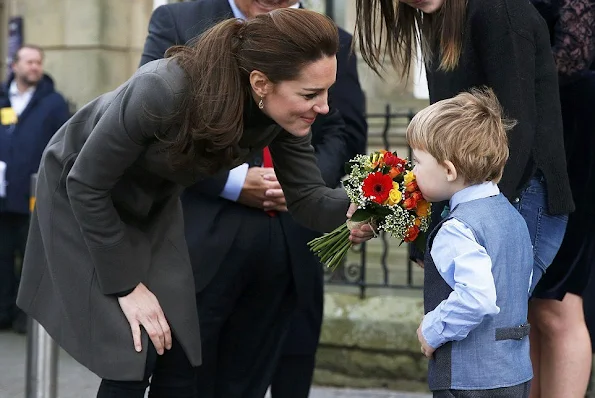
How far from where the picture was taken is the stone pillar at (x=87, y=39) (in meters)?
9.22

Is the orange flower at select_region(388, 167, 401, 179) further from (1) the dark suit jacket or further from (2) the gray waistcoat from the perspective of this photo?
(1) the dark suit jacket

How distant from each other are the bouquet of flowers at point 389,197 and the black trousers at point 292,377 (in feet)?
4.49

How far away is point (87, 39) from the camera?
30.3 ft

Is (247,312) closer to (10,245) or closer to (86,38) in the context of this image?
(10,245)

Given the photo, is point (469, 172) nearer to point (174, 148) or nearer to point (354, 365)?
point (174, 148)

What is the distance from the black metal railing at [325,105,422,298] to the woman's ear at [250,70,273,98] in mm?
2935

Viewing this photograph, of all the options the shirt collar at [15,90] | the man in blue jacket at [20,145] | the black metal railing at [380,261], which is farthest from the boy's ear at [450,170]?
the shirt collar at [15,90]

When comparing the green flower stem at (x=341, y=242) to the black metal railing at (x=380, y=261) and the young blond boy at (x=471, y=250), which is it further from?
the black metal railing at (x=380, y=261)

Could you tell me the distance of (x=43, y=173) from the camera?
3.62 meters

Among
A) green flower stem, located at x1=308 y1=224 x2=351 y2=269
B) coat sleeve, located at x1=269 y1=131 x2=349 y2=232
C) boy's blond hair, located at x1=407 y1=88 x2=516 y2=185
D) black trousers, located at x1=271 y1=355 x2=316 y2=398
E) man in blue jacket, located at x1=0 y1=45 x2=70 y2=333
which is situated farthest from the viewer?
man in blue jacket, located at x1=0 y1=45 x2=70 y2=333

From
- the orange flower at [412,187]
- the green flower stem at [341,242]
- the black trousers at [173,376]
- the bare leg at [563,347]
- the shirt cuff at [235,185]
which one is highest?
the orange flower at [412,187]

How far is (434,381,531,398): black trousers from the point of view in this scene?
3.11 meters

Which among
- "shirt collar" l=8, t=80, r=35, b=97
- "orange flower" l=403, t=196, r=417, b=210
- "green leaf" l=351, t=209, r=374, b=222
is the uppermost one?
"orange flower" l=403, t=196, r=417, b=210

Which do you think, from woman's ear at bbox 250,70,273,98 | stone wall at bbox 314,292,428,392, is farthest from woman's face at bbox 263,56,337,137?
stone wall at bbox 314,292,428,392
